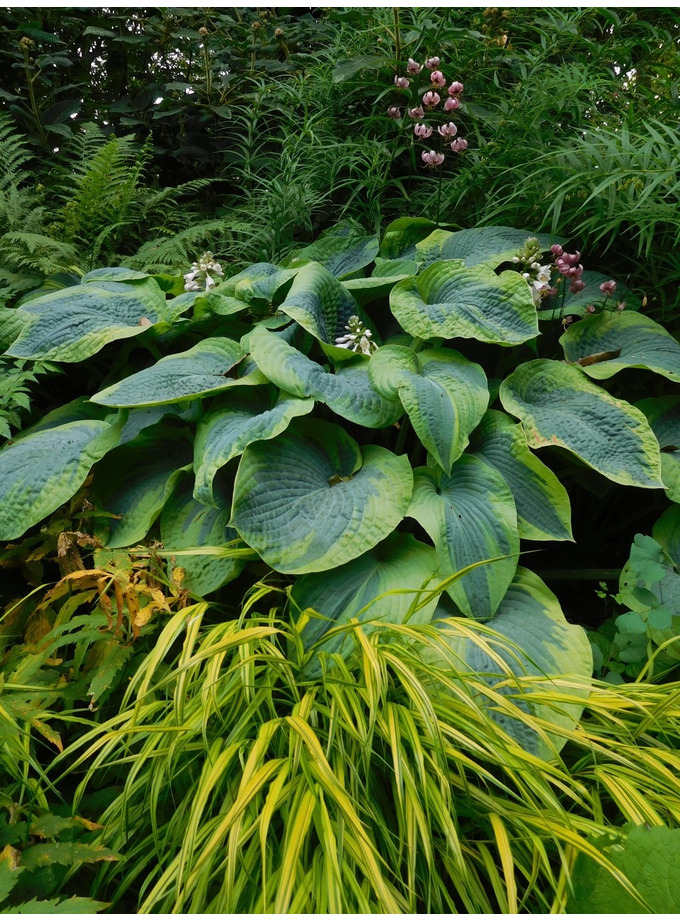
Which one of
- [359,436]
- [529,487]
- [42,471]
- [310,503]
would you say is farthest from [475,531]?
[42,471]

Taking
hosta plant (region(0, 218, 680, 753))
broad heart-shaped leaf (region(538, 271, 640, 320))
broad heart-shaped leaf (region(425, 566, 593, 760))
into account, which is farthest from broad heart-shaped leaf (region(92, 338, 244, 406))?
broad heart-shaped leaf (region(538, 271, 640, 320))

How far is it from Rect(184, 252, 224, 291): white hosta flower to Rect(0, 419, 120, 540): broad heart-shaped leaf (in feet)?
1.87

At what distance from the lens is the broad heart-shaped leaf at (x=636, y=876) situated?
76 cm

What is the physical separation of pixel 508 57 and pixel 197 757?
2275 mm

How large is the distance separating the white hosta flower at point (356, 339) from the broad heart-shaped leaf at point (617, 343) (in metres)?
0.49

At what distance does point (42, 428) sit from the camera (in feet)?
5.36

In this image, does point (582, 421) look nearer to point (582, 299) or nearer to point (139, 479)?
point (582, 299)

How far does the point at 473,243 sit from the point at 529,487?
0.81m

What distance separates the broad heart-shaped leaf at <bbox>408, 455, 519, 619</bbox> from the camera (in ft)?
3.84

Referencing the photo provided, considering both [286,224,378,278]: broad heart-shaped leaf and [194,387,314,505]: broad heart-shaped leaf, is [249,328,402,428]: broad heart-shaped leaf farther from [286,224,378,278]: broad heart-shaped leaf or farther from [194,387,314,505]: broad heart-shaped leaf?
[286,224,378,278]: broad heart-shaped leaf

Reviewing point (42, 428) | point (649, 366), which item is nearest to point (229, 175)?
point (42, 428)

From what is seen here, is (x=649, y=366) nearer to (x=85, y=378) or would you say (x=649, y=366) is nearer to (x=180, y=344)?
(x=180, y=344)

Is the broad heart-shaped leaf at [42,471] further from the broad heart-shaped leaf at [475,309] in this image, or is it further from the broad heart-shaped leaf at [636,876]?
the broad heart-shaped leaf at [636,876]

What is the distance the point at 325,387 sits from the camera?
1.32 meters
